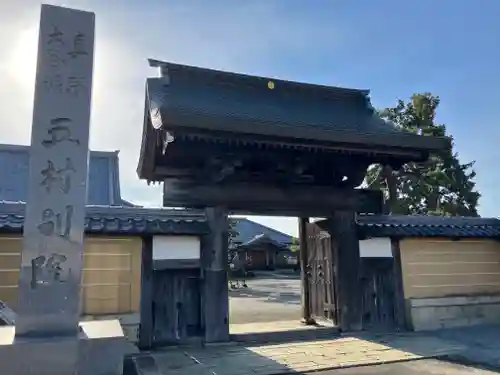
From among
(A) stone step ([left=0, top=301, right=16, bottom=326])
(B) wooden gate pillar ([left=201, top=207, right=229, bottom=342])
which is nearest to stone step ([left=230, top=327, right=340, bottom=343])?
(B) wooden gate pillar ([left=201, top=207, right=229, bottom=342])

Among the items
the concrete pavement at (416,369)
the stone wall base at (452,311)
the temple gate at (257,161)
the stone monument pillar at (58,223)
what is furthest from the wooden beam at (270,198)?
the stone monument pillar at (58,223)

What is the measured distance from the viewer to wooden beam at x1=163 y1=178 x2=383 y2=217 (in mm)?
7777

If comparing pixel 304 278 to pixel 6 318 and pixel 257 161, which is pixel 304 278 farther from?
pixel 6 318

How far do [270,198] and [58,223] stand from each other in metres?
4.80

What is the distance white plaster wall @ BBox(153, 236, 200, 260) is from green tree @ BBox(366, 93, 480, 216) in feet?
48.9

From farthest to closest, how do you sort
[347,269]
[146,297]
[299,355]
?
[347,269] → [146,297] → [299,355]

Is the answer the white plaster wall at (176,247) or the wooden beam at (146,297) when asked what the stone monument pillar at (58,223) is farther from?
the white plaster wall at (176,247)

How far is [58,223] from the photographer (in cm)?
397

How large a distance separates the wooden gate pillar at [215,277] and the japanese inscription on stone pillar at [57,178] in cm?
379

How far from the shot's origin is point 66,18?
4387 mm

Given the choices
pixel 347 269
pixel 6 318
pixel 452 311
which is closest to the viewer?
pixel 6 318

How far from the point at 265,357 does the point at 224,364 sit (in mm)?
752

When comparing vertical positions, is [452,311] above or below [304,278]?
below

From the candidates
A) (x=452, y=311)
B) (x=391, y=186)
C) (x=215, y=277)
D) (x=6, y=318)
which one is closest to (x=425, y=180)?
(x=391, y=186)
